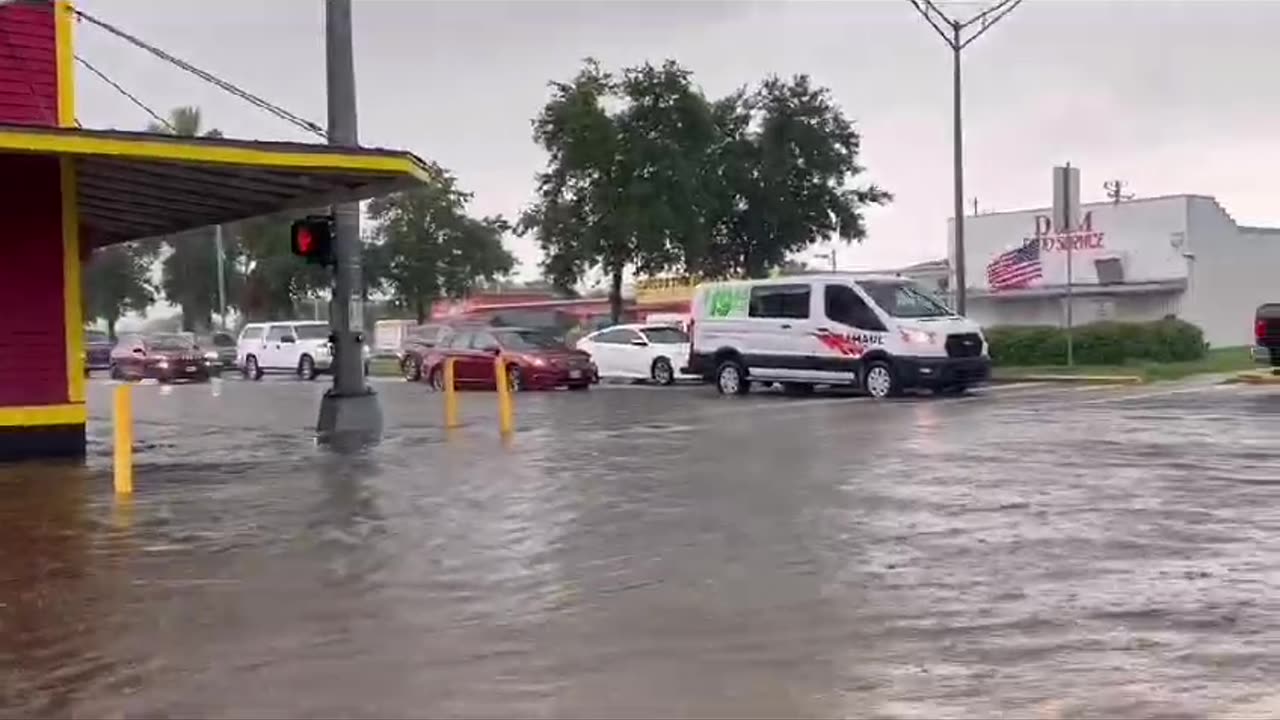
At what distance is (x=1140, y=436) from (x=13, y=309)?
1233 centimetres

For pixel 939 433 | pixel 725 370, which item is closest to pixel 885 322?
A: pixel 725 370

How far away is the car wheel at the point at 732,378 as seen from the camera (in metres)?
29.3

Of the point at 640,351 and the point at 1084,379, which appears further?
the point at 640,351

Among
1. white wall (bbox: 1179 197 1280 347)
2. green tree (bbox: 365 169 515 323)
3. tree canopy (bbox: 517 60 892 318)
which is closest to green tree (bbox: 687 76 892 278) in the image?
tree canopy (bbox: 517 60 892 318)

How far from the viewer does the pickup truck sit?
28.6 m

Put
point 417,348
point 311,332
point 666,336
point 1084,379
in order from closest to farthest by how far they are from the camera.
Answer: point 1084,379
point 666,336
point 417,348
point 311,332

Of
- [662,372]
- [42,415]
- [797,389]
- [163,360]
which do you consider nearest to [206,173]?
[42,415]

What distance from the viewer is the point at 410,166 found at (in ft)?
53.9

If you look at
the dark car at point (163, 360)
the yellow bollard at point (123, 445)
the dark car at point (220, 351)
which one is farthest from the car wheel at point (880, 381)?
the dark car at point (220, 351)

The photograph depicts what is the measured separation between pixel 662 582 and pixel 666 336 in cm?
2721

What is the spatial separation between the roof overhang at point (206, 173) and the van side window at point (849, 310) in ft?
34.3

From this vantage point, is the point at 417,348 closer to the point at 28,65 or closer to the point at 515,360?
the point at 515,360

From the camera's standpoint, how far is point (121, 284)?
75625 mm

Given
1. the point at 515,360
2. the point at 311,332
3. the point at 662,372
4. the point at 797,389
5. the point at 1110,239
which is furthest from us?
the point at 1110,239
